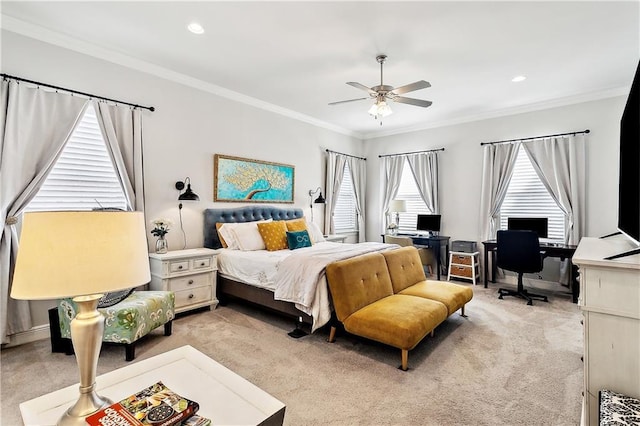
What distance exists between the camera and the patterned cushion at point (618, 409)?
1.14m

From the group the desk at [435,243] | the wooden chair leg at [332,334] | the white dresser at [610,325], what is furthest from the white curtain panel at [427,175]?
the white dresser at [610,325]

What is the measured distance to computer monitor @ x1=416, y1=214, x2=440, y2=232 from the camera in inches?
226

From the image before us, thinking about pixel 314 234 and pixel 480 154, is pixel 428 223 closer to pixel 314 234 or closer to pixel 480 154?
pixel 480 154

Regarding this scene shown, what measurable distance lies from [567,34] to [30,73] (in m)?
5.15

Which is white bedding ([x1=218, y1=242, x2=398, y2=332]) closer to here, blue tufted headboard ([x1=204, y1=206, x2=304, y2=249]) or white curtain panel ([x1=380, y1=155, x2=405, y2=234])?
blue tufted headboard ([x1=204, y1=206, x2=304, y2=249])

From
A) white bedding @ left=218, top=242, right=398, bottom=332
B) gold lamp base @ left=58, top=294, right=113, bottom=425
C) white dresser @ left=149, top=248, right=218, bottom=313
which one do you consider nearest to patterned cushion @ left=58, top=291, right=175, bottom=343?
white dresser @ left=149, top=248, right=218, bottom=313

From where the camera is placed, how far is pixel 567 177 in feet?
15.1

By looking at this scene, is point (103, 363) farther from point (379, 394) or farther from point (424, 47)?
point (424, 47)

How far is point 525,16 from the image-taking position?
2686 millimetres

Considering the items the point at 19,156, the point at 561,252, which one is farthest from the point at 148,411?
the point at 561,252

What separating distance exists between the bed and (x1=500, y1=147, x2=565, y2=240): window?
279 cm

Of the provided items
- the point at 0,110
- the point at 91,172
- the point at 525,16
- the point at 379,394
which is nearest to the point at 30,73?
the point at 0,110

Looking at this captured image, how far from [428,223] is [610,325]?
4.50 meters

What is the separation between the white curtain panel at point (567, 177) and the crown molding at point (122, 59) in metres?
4.18
